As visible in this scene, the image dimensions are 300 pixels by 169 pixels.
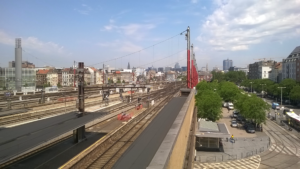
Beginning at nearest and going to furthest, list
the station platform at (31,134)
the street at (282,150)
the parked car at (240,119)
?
1. the station platform at (31,134)
2. the street at (282,150)
3. the parked car at (240,119)

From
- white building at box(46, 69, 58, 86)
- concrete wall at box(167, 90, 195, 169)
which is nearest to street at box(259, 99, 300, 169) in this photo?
concrete wall at box(167, 90, 195, 169)

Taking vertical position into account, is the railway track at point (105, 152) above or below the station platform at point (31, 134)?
below

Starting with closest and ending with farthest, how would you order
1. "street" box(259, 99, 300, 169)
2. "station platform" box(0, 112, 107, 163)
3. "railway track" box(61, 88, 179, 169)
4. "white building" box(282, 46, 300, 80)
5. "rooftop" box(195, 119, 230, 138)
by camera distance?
"station platform" box(0, 112, 107, 163), "railway track" box(61, 88, 179, 169), "street" box(259, 99, 300, 169), "rooftop" box(195, 119, 230, 138), "white building" box(282, 46, 300, 80)

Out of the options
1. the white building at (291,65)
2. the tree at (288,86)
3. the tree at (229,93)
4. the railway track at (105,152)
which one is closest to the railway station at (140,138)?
the railway track at (105,152)

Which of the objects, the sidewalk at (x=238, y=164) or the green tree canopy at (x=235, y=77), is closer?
the sidewalk at (x=238, y=164)

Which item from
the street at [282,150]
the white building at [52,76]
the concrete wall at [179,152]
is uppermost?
the white building at [52,76]

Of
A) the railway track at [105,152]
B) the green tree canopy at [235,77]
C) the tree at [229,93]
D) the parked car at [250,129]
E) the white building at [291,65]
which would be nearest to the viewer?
the railway track at [105,152]

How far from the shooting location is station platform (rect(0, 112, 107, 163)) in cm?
639

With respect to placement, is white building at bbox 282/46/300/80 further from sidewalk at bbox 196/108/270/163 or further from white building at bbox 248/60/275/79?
sidewalk at bbox 196/108/270/163

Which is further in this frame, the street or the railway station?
the street

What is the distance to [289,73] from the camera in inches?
2088

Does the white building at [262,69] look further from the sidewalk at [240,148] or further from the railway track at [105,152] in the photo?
the railway track at [105,152]

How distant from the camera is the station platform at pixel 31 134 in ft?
21.0

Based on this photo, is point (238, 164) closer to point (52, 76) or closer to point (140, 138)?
point (140, 138)
